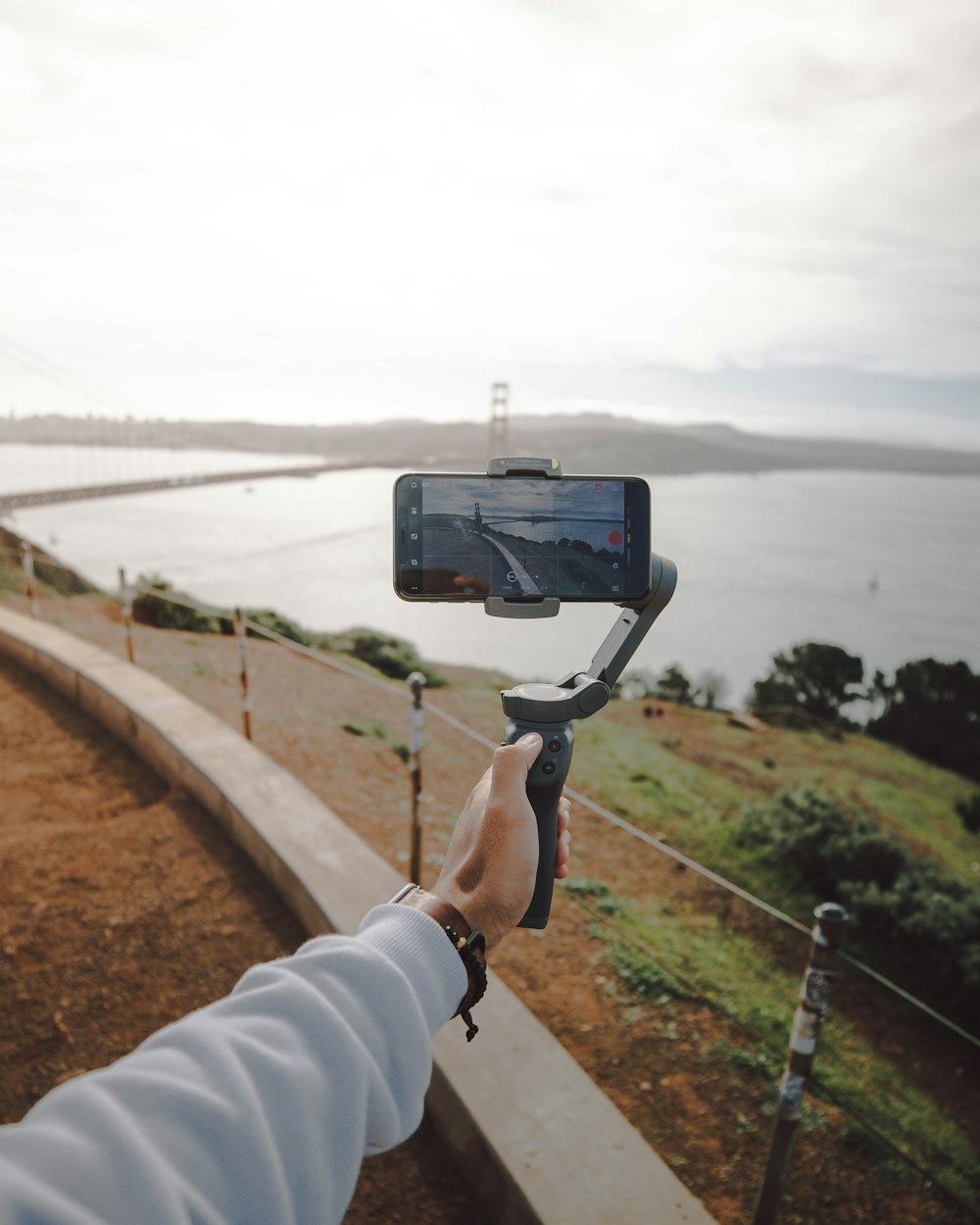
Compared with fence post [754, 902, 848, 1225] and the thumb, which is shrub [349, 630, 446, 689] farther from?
the thumb

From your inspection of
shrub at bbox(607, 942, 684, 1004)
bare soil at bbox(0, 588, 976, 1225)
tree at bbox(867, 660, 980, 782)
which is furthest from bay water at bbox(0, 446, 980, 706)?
bare soil at bbox(0, 588, 976, 1225)

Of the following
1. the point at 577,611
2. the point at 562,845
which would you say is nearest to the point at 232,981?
the point at 562,845

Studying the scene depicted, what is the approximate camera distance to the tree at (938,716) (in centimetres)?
1806

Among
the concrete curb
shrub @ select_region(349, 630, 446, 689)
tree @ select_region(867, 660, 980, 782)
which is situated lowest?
tree @ select_region(867, 660, 980, 782)

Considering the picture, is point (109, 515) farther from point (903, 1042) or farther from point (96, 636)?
point (903, 1042)

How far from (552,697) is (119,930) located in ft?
7.78

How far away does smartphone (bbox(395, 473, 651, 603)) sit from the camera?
3.70 feet

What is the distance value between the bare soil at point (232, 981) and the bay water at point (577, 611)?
692cm

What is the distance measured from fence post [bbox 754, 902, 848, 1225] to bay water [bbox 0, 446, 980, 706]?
811cm

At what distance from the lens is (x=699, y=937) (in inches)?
167

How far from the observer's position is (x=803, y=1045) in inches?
71.1

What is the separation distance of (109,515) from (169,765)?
77367 mm

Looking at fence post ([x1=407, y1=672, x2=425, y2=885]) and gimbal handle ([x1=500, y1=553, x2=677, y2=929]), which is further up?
gimbal handle ([x1=500, y1=553, x2=677, y2=929])

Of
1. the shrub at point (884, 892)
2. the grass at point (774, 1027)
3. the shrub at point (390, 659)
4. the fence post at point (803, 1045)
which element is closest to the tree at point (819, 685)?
the shrub at point (390, 659)
